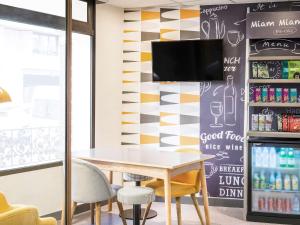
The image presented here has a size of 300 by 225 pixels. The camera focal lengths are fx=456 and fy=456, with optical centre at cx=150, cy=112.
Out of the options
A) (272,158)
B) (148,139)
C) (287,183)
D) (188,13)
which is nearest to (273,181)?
(287,183)

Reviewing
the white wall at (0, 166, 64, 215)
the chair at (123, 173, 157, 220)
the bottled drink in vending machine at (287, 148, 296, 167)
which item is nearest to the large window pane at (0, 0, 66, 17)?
the white wall at (0, 166, 64, 215)

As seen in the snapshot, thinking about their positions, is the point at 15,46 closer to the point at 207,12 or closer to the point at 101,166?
the point at 101,166

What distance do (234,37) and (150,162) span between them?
230cm

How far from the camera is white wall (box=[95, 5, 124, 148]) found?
589 cm

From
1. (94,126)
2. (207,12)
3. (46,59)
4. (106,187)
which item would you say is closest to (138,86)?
(94,126)

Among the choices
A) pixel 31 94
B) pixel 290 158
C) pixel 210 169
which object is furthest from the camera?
pixel 210 169

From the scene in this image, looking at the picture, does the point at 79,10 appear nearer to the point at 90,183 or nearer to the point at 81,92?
the point at 81,92

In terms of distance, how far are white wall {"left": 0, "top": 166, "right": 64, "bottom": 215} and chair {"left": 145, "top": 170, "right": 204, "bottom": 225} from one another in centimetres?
152

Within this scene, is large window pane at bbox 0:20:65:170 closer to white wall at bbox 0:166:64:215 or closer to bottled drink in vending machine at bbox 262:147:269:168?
Result: white wall at bbox 0:166:64:215

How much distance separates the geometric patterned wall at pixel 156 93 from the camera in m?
5.94

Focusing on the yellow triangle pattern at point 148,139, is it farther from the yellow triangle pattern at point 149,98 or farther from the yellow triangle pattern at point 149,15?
the yellow triangle pattern at point 149,15

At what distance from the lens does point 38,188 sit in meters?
3.33

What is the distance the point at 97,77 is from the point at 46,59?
270 centimetres

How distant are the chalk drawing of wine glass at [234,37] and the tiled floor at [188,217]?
6.81 feet
